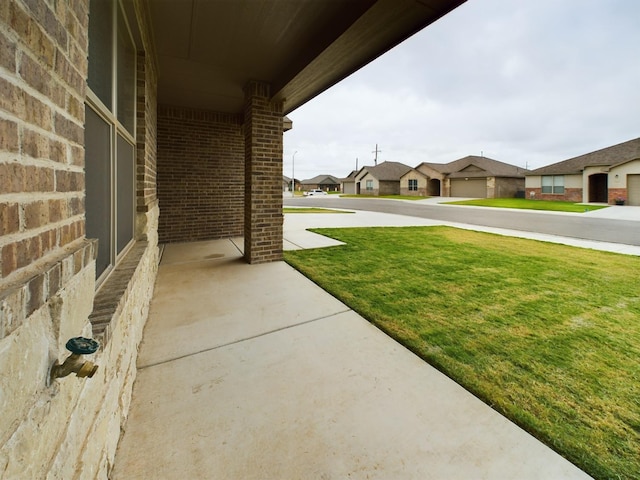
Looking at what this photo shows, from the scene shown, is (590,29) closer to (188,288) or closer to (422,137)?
(188,288)

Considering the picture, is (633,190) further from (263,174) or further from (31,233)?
(31,233)

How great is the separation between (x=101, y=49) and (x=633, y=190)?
34.1 metres

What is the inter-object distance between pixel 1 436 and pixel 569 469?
2.33 metres

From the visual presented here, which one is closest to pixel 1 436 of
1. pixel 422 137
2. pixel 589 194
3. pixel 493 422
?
pixel 493 422

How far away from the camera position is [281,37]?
3.82m

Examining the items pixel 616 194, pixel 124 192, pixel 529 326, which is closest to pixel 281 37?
pixel 124 192

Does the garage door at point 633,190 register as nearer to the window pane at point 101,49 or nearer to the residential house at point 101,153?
the residential house at point 101,153

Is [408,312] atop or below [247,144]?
below

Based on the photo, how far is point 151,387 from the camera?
219cm

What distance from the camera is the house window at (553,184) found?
2945 cm

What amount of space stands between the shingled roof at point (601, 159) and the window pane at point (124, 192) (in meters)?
33.5

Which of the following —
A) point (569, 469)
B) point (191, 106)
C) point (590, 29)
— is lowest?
point (569, 469)

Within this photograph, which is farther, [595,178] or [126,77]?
[595,178]

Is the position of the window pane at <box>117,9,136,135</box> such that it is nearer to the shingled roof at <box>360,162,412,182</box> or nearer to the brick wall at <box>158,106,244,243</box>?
the brick wall at <box>158,106,244,243</box>
